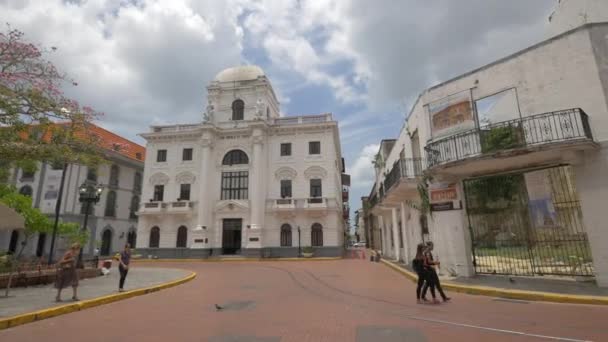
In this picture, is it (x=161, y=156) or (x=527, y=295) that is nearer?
(x=527, y=295)

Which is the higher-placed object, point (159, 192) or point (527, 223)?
point (159, 192)

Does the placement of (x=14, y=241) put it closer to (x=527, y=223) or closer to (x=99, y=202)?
(x=99, y=202)

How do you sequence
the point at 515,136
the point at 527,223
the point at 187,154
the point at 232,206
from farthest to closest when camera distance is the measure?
1. the point at 187,154
2. the point at 232,206
3. the point at 527,223
4. the point at 515,136

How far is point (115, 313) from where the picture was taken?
7.56 meters

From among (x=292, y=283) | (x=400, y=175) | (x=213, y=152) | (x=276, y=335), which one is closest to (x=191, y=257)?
(x=213, y=152)

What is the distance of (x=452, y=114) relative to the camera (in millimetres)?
→ 12703

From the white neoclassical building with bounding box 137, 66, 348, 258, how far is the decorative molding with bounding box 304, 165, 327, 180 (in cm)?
9

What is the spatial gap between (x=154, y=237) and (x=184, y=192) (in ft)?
17.2

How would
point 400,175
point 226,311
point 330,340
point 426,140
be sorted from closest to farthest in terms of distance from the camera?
point 330,340 < point 226,311 < point 426,140 < point 400,175

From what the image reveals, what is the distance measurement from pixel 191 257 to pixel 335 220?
1367 cm

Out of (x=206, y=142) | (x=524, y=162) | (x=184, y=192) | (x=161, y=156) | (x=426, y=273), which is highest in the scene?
(x=206, y=142)

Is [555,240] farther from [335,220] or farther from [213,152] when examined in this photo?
[213,152]

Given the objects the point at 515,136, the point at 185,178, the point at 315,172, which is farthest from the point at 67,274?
the point at 185,178

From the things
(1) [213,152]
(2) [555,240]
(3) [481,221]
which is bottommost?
(2) [555,240]
